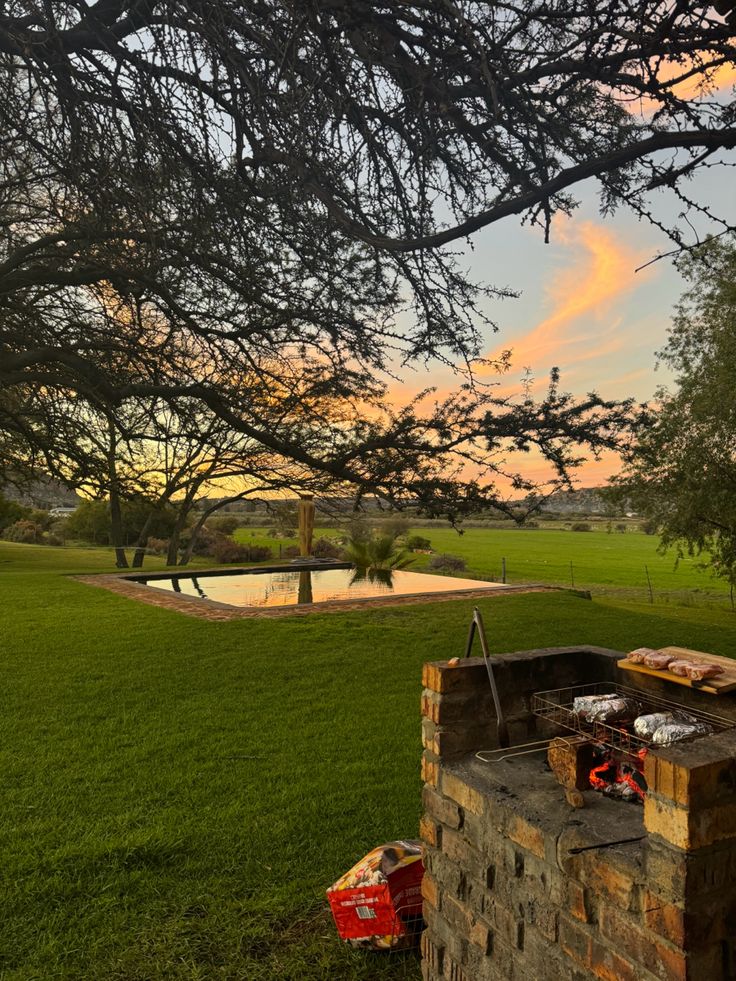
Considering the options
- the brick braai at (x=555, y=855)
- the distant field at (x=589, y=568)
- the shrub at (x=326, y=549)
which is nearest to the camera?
the brick braai at (x=555, y=855)

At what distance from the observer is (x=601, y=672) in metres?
3.17

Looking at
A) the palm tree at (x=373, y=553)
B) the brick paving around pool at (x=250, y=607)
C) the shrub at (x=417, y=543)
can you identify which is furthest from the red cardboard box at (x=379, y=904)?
the shrub at (x=417, y=543)

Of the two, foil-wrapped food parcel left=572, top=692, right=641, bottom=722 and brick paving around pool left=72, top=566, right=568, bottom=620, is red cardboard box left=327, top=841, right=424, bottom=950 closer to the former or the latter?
foil-wrapped food parcel left=572, top=692, right=641, bottom=722

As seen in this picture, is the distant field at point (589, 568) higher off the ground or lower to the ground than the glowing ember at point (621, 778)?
lower

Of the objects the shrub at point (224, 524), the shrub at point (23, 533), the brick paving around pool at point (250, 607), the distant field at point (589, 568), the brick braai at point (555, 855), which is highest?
the shrub at point (224, 524)

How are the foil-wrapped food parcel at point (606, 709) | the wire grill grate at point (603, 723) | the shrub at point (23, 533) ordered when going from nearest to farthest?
1. the wire grill grate at point (603, 723)
2. the foil-wrapped food parcel at point (606, 709)
3. the shrub at point (23, 533)

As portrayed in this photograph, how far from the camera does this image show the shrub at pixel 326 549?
68.1ft

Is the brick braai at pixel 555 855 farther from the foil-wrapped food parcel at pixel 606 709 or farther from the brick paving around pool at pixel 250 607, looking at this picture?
the brick paving around pool at pixel 250 607

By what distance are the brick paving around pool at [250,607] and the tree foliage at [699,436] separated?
10.7 ft

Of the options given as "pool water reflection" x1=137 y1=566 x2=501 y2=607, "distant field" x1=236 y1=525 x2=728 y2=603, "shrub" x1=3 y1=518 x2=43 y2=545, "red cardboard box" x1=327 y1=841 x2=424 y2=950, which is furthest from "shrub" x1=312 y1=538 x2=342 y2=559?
"red cardboard box" x1=327 y1=841 x2=424 y2=950

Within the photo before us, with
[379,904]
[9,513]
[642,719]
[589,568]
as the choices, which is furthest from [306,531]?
[589,568]

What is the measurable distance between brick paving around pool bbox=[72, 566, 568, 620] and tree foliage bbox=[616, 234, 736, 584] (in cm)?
325

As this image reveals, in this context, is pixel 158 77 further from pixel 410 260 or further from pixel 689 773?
pixel 689 773

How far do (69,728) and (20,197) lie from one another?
16.6 feet
